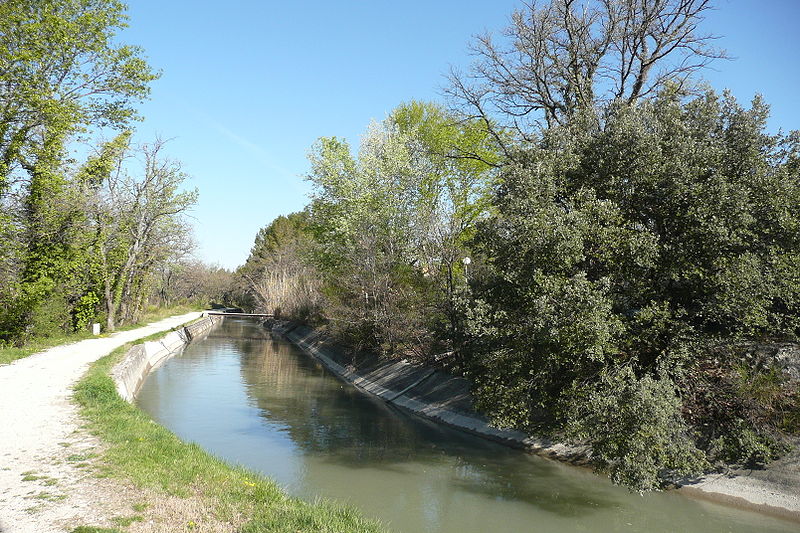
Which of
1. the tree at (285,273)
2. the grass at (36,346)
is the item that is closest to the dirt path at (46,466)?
the grass at (36,346)

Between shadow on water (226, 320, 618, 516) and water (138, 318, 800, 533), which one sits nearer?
water (138, 318, 800, 533)

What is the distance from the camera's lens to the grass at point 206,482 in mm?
7752

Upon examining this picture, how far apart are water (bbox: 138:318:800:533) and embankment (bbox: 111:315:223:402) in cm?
101

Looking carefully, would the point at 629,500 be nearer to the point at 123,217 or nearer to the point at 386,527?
the point at 386,527

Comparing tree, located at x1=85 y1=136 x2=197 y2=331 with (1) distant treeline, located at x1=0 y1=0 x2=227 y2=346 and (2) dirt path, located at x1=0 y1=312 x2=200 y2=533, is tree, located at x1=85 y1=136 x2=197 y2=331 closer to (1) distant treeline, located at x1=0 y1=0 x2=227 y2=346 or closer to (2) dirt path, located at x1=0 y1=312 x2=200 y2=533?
(1) distant treeline, located at x1=0 y1=0 x2=227 y2=346

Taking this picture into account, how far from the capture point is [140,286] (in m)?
48.6

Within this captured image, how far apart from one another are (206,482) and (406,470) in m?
6.62

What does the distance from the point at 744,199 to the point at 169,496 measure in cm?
1130

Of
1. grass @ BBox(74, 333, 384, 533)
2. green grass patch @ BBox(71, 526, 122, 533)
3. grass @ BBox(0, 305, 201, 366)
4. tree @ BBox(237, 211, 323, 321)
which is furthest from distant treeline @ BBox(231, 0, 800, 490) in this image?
tree @ BBox(237, 211, 323, 321)

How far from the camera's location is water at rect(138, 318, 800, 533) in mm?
11359

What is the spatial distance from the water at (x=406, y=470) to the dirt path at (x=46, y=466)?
391 cm

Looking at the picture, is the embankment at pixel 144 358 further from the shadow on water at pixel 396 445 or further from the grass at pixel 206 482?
the grass at pixel 206 482

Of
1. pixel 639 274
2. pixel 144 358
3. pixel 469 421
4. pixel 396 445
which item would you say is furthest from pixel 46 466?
pixel 144 358

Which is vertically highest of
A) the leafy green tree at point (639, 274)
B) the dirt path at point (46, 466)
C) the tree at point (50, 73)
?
the tree at point (50, 73)
